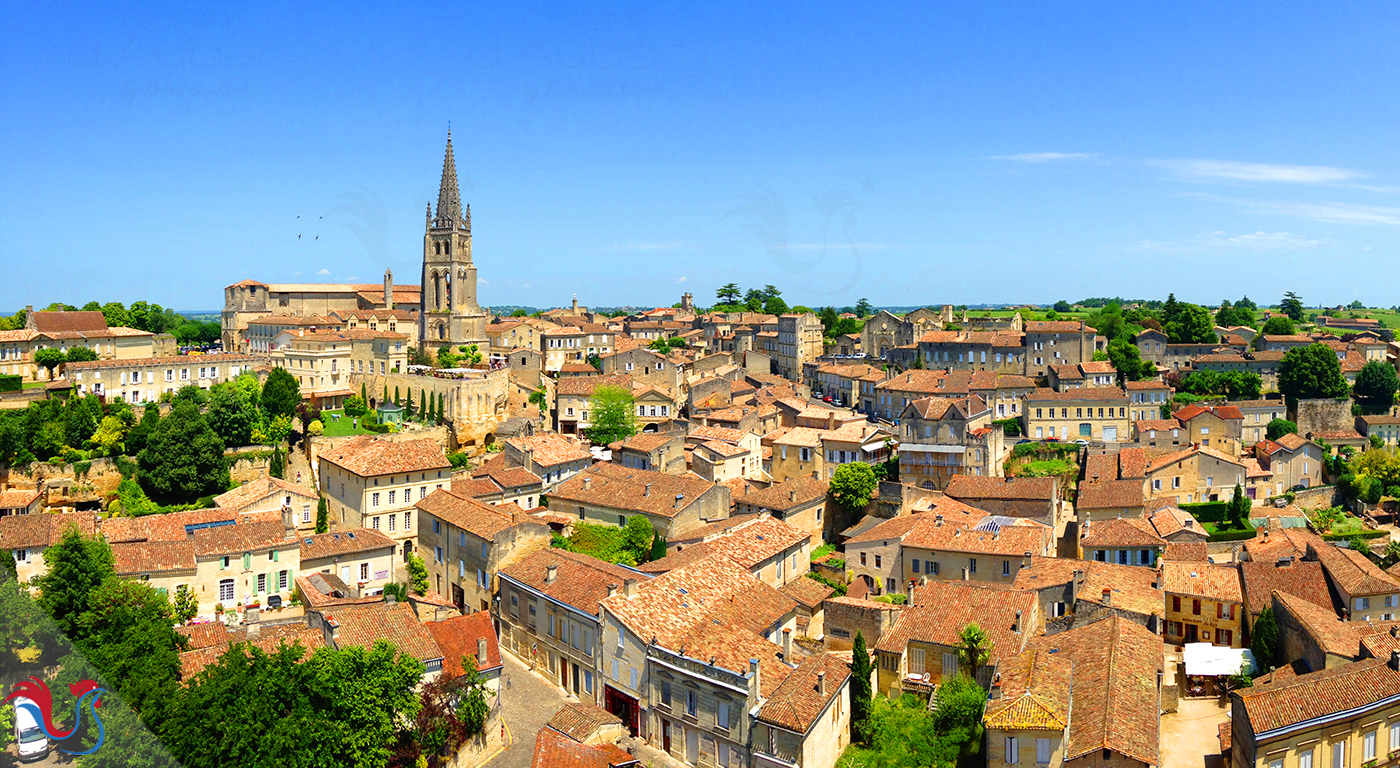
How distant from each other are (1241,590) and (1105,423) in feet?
69.8

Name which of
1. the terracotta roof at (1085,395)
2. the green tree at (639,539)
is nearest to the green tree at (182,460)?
the green tree at (639,539)

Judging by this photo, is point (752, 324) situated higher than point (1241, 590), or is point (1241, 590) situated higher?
point (752, 324)

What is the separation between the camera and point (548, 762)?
25203 mm

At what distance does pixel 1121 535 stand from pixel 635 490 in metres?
20.3

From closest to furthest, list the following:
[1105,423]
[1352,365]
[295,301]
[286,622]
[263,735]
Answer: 1. [263,735]
2. [286,622]
3. [1105,423]
4. [1352,365]
5. [295,301]

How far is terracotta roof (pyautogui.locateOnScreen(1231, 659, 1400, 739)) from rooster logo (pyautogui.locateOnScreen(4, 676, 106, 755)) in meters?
28.1

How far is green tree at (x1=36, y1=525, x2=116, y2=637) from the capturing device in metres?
27.3

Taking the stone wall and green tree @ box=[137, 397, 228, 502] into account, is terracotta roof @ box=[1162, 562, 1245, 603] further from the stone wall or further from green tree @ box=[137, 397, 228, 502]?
green tree @ box=[137, 397, 228, 502]

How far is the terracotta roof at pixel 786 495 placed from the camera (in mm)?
43844

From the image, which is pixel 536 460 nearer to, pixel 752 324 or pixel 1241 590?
pixel 1241 590

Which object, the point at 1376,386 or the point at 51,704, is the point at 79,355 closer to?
the point at 51,704

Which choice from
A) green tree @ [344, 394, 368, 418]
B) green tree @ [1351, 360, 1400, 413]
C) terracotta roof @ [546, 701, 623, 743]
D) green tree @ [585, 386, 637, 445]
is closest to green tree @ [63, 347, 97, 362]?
green tree @ [344, 394, 368, 418]

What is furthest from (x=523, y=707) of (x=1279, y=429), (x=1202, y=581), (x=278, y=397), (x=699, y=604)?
(x=1279, y=429)

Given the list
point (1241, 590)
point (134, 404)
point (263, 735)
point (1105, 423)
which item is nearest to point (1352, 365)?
point (1105, 423)
